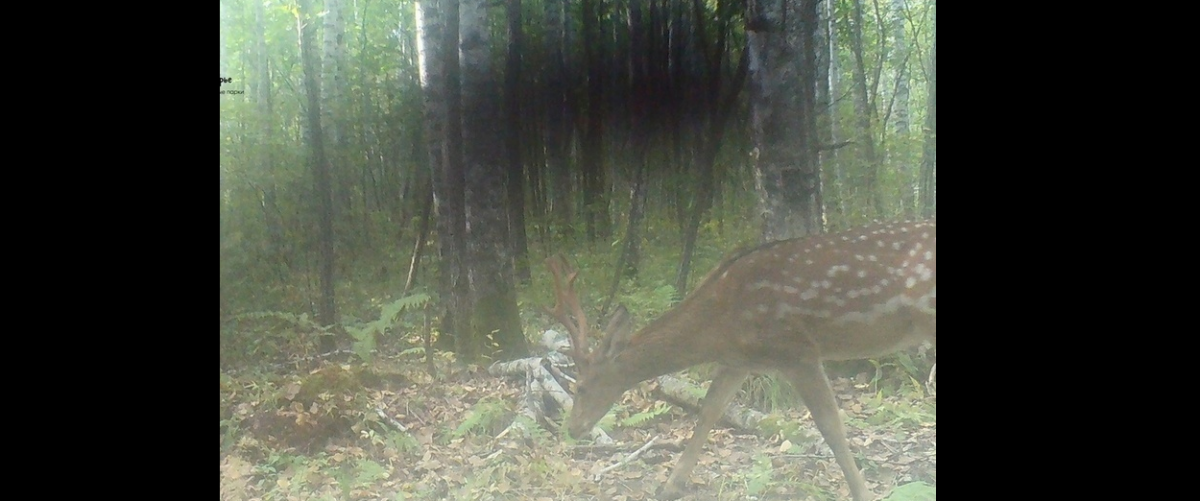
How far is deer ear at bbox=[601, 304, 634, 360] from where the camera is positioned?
9.66 feet

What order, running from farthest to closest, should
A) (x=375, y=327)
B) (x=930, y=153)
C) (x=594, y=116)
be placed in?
(x=375, y=327) < (x=594, y=116) < (x=930, y=153)

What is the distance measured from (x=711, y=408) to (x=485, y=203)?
1075mm

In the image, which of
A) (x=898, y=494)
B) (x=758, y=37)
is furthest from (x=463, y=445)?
(x=758, y=37)

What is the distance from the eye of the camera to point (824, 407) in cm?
287

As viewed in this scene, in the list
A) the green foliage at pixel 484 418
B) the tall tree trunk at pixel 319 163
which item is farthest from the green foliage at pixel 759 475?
the tall tree trunk at pixel 319 163

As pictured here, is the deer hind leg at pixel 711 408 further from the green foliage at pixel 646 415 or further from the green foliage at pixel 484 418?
the green foliage at pixel 484 418

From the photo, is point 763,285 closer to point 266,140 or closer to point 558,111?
point 558,111

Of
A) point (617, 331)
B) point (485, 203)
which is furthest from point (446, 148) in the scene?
point (617, 331)

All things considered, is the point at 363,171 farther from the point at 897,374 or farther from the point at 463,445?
the point at 897,374

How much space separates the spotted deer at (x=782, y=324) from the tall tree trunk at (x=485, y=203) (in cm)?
19

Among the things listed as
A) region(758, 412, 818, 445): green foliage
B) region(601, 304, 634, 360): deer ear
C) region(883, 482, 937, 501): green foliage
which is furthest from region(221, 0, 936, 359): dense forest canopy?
region(883, 482, 937, 501): green foliage

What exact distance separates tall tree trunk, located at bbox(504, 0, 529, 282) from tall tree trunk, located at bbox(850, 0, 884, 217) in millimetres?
1142
